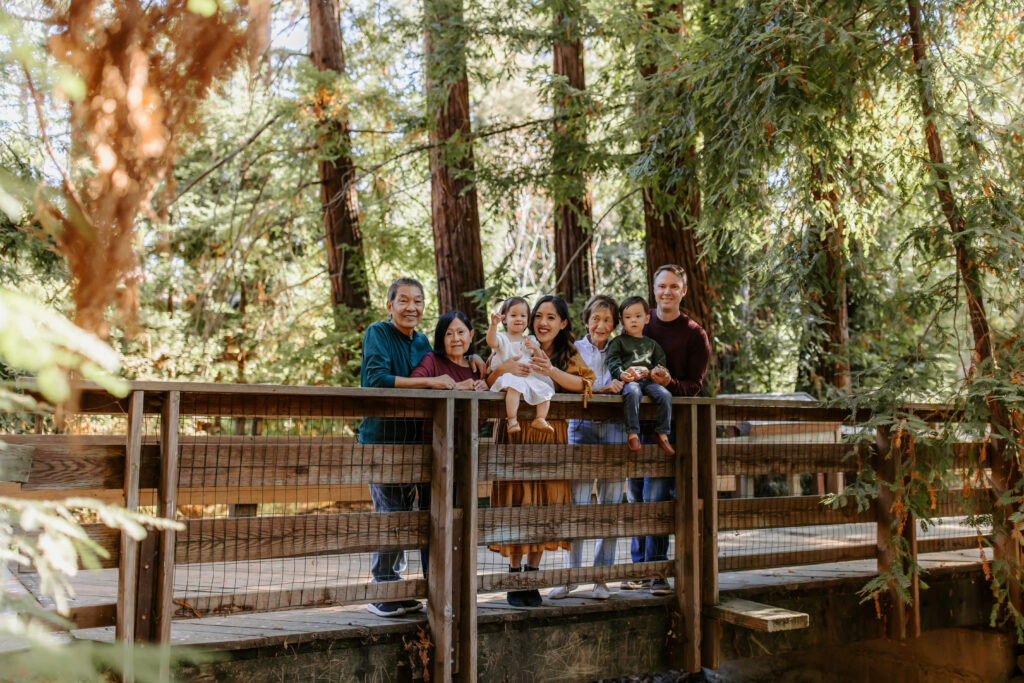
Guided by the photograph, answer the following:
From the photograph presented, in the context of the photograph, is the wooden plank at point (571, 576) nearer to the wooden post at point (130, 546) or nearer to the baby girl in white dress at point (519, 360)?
the baby girl in white dress at point (519, 360)

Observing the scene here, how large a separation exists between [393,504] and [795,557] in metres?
2.77

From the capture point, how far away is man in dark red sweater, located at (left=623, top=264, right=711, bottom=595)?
5261mm

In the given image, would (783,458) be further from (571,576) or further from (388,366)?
(388,366)

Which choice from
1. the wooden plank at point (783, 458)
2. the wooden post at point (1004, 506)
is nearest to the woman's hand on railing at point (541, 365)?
the wooden plank at point (783, 458)

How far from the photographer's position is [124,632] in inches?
137

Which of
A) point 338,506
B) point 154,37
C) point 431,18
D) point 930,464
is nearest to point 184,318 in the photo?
point 338,506

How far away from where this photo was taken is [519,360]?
4.68 meters

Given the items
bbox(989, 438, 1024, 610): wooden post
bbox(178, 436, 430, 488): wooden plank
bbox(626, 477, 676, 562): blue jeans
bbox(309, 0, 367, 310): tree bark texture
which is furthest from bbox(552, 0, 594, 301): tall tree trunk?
bbox(178, 436, 430, 488): wooden plank

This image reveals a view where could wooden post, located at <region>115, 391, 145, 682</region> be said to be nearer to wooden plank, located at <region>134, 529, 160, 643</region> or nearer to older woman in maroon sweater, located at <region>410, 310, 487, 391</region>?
wooden plank, located at <region>134, 529, 160, 643</region>

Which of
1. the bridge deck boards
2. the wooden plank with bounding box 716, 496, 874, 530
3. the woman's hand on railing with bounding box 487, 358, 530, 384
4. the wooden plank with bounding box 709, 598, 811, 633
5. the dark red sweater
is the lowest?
the wooden plank with bounding box 709, 598, 811, 633

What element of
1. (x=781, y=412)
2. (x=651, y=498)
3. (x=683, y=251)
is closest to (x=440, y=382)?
(x=651, y=498)

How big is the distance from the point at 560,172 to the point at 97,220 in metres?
6.91

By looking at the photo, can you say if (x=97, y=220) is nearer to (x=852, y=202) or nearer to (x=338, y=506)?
(x=852, y=202)

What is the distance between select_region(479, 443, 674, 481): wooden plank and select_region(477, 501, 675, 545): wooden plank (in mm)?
180
